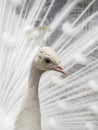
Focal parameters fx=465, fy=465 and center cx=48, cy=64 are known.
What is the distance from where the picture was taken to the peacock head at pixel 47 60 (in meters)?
1.81

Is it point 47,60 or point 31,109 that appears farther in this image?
point 31,109

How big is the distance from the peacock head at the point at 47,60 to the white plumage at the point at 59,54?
0.42m

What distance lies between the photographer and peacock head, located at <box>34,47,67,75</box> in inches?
71.2

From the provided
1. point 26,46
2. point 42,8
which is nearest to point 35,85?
point 26,46

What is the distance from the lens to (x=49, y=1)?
2518mm

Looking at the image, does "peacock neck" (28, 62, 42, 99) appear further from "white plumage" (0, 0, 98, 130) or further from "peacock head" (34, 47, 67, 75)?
"white plumage" (0, 0, 98, 130)

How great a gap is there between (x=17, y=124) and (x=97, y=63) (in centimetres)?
62

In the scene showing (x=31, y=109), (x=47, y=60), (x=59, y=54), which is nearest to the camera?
(x=47, y=60)

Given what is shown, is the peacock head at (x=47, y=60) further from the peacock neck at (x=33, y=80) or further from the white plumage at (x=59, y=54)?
the white plumage at (x=59, y=54)

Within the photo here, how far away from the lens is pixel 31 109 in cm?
193

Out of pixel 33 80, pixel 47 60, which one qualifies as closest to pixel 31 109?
pixel 33 80

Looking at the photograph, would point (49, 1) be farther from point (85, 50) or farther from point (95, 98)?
point (95, 98)

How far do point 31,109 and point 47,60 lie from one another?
9.3 inches

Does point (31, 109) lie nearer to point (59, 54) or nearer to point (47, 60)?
point (47, 60)
